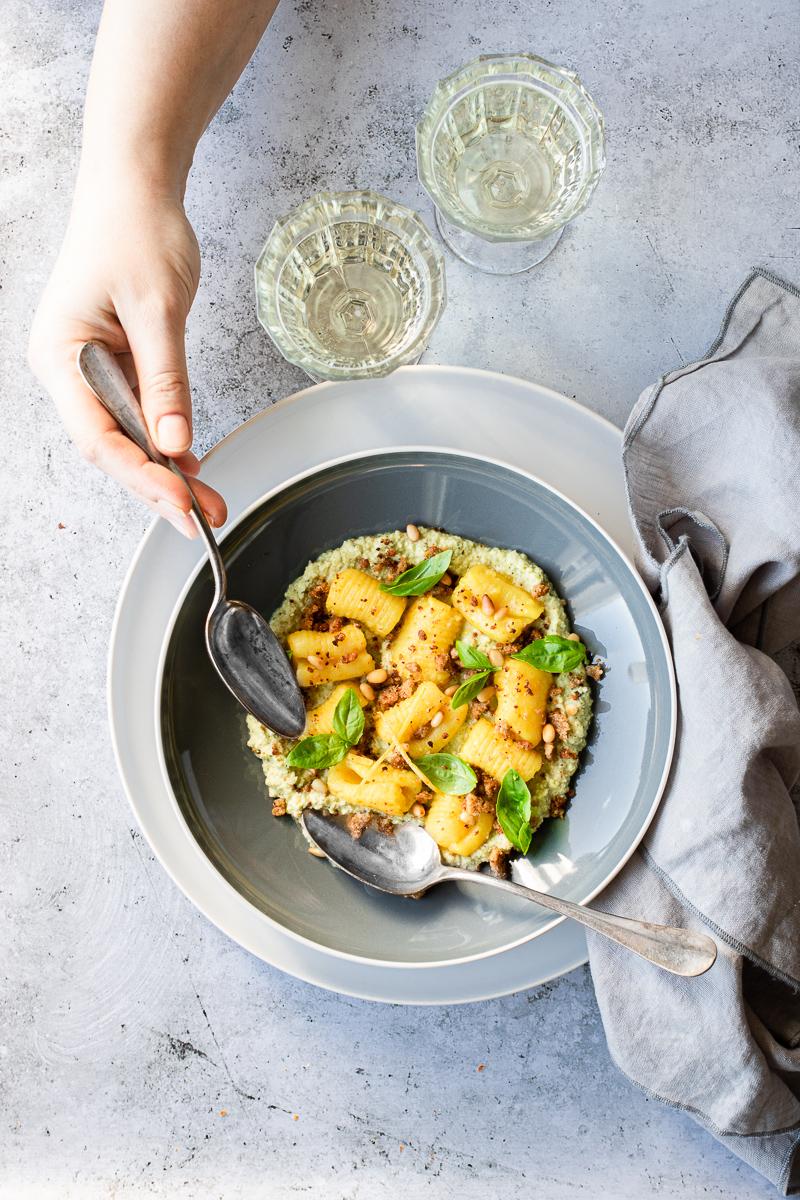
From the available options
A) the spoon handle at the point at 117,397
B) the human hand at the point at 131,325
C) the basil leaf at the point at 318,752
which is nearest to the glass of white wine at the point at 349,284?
the human hand at the point at 131,325

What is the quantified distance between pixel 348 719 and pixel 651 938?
730 millimetres

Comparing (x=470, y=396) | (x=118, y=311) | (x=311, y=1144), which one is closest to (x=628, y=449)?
(x=470, y=396)

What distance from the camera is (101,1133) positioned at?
2.18 meters

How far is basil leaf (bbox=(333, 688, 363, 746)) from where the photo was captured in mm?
1953

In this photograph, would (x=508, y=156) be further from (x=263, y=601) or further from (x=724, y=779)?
(x=724, y=779)

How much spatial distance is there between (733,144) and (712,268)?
1.02ft

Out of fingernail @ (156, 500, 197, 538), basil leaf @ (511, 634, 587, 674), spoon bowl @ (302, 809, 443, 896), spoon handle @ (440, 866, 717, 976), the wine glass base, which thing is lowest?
spoon bowl @ (302, 809, 443, 896)

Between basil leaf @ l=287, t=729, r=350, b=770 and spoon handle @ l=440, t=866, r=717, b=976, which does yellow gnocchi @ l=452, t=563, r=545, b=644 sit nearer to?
basil leaf @ l=287, t=729, r=350, b=770

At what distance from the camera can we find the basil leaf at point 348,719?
1953mm

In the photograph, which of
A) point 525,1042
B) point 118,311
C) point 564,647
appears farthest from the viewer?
point 525,1042

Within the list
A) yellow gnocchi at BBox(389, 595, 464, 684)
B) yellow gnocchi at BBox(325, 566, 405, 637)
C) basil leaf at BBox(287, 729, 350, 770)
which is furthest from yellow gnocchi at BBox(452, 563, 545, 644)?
basil leaf at BBox(287, 729, 350, 770)

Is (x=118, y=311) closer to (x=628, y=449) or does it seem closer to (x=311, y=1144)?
(x=628, y=449)

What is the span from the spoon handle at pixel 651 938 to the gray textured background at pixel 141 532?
44cm

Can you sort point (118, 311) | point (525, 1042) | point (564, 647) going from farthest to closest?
point (525, 1042), point (564, 647), point (118, 311)
